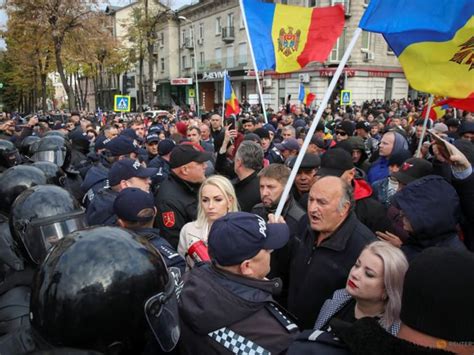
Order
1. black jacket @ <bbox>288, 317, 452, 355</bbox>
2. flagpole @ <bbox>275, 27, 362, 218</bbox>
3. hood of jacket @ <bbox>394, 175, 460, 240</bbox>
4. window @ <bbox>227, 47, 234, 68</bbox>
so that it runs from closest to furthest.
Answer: black jacket @ <bbox>288, 317, 452, 355</bbox>
hood of jacket @ <bbox>394, 175, 460, 240</bbox>
flagpole @ <bbox>275, 27, 362, 218</bbox>
window @ <bbox>227, 47, 234, 68</bbox>

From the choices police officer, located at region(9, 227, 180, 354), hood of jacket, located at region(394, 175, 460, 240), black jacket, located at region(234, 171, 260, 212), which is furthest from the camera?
black jacket, located at region(234, 171, 260, 212)

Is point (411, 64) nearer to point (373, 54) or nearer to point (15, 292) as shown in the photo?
point (15, 292)

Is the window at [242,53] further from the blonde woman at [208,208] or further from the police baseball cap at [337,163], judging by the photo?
the blonde woman at [208,208]

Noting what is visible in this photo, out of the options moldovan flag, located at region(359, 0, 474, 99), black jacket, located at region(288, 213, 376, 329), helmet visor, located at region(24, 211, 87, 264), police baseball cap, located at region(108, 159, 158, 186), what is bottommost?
black jacket, located at region(288, 213, 376, 329)

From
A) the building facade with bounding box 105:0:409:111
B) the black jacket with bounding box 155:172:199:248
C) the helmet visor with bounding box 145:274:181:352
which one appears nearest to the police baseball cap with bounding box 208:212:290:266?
the helmet visor with bounding box 145:274:181:352

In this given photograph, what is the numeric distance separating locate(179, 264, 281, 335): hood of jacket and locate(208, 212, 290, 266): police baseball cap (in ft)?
0.29

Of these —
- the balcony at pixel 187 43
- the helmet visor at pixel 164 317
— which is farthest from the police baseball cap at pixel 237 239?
the balcony at pixel 187 43

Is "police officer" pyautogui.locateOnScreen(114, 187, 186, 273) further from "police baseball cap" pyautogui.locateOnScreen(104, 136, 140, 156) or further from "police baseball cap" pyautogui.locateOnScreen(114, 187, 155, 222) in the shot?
"police baseball cap" pyautogui.locateOnScreen(104, 136, 140, 156)

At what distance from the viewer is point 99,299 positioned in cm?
145

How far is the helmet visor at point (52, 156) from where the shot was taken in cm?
554

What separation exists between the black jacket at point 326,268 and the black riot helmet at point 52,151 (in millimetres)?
4127

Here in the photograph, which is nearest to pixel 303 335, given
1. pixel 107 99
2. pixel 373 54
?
pixel 373 54

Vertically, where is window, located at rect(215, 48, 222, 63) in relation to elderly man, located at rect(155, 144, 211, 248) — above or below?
above

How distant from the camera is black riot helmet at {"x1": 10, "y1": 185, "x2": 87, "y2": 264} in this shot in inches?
89.2
